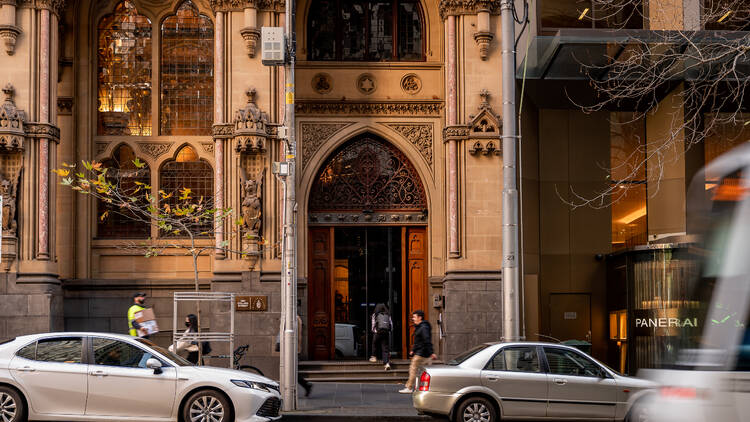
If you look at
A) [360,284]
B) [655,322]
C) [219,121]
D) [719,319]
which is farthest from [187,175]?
[719,319]

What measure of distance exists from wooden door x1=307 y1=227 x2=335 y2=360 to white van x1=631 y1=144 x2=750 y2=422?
16.3 meters

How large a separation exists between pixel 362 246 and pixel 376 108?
3.52m

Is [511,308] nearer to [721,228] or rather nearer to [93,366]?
[93,366]

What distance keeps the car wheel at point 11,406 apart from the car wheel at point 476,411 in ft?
21.3

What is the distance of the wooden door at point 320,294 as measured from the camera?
24234mm

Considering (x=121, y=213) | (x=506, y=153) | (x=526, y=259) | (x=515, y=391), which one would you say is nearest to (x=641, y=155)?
(x=526, y=259)

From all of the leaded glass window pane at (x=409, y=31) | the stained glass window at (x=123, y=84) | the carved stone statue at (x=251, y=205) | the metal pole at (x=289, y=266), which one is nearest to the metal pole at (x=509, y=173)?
the metal pole at (x=289, y=266)

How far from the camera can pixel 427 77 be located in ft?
80.5

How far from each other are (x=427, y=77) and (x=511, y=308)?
9.43m

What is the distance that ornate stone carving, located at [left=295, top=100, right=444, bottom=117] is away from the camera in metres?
24.3

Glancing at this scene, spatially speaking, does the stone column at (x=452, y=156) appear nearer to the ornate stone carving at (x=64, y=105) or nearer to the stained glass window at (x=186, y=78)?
the stained glass window at (x=186, y=78)

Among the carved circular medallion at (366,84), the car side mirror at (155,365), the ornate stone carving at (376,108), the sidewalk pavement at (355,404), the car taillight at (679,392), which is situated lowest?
the sidewalk pavement at (355,404)

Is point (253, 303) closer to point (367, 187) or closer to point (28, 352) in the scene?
point (367, 187)

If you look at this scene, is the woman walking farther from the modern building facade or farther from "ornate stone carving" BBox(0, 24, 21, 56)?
"ornate stone carving" BBox(0, 24, 21, 56)
